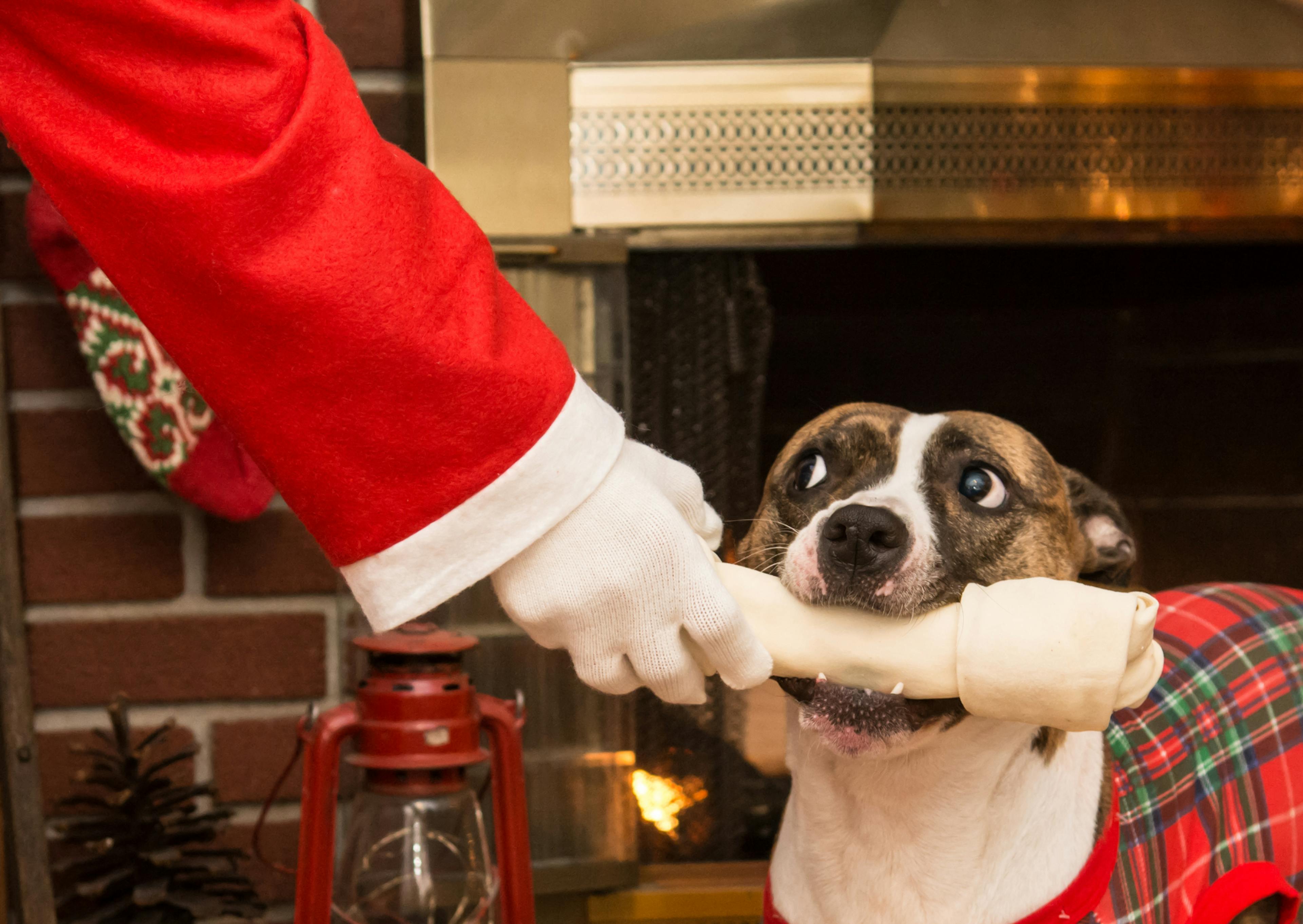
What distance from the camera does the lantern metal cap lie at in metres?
1.22

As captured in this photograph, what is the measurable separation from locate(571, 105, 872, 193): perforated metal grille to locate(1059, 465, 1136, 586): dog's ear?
558mm

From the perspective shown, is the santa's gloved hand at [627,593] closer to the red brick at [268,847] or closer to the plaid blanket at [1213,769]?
the plaid blanket at [1213,769]

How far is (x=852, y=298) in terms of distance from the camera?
1.73m

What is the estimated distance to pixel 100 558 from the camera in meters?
1.60

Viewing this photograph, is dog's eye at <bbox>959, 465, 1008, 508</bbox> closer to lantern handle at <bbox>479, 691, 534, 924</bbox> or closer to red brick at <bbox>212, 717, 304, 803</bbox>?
lantern handle at <bbox>479, 691, 534, 924</bbox>

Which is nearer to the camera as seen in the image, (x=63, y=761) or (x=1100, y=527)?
(x=1100, y=527)

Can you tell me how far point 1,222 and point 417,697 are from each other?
89 cm

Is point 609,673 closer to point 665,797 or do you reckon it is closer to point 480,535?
point 480,535

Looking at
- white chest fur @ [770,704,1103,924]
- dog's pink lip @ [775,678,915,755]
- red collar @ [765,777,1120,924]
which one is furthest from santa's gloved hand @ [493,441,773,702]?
red collar @ [765,777,1120,924]

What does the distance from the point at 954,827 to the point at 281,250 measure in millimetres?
730

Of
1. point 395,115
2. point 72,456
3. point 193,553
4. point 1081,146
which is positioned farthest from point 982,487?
point 72,456

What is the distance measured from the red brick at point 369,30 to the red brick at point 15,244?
0.46 meters

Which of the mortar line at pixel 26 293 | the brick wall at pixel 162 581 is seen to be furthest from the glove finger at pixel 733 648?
the mortar line at pixel 26 293

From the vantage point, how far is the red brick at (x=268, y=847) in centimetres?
165
